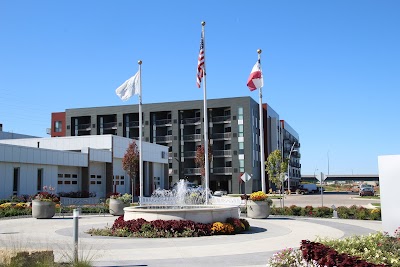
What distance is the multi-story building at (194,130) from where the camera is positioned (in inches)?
3039

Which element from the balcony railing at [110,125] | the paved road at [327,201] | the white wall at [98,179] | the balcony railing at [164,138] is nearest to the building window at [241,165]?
the balcony railing at [164,138]

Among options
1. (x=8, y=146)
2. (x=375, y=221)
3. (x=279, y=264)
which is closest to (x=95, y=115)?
(x=8, y=146)

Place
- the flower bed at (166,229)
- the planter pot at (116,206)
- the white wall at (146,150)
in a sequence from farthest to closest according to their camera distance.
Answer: the white wall at (146,150), the planter pot at (116,206), the flower bed at (166,229)

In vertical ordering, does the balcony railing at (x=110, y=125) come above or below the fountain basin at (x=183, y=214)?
above

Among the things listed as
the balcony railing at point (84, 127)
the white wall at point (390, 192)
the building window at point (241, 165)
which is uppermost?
the balcony railing at point (84, 127)

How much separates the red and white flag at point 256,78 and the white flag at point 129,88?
7465mm

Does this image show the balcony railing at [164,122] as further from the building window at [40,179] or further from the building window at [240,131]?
the building window at [40,179]

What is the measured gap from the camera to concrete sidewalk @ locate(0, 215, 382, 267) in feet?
39.5

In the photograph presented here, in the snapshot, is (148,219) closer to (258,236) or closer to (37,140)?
(258,236)

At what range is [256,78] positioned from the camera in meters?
25.8

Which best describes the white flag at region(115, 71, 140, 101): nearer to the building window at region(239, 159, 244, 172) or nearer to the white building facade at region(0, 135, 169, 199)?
the white building facade at region(0, 135, 169, 199)

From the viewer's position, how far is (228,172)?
77.4 m

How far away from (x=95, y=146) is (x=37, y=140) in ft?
25.0

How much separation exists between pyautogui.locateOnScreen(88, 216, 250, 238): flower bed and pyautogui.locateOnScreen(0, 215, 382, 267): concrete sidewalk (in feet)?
2.14
